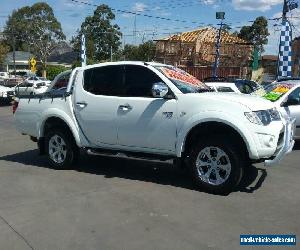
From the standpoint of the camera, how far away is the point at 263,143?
6.13 metres

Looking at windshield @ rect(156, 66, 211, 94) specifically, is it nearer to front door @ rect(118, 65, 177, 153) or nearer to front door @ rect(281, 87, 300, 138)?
front door @ rect(118, 65, 177, 153)

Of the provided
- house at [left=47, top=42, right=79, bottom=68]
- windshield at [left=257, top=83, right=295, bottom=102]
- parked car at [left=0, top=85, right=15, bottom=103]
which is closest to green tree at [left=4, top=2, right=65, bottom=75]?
house at [left=47, top=42, right=79, bottom=68]

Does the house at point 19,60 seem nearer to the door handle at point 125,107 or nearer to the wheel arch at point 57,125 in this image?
the wheel arch at point 57,125

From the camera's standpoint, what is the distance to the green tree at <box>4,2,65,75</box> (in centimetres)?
8819

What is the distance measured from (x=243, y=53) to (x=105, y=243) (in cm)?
4369

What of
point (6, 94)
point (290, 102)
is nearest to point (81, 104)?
point (290, 102)

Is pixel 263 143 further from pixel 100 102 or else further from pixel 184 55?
pixel 184 55

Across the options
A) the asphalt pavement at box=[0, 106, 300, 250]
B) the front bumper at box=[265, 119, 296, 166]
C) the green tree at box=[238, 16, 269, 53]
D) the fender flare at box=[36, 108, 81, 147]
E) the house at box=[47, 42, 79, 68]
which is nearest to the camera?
the asphalt pavement at box=[0, 106, 300, 250]

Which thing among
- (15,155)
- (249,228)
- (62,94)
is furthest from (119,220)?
(15,155)

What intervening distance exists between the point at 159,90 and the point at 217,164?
1.33 m

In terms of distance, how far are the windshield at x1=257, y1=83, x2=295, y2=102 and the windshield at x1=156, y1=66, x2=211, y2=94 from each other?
289 cm

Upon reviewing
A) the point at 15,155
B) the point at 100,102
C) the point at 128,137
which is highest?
the point at 100,102

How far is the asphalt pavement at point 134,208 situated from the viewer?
15.7 ft

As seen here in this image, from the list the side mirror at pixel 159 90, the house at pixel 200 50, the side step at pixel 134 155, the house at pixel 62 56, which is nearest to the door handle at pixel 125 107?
the side mirror at pixel 159 90
